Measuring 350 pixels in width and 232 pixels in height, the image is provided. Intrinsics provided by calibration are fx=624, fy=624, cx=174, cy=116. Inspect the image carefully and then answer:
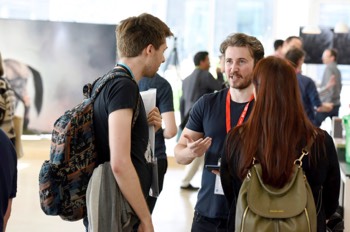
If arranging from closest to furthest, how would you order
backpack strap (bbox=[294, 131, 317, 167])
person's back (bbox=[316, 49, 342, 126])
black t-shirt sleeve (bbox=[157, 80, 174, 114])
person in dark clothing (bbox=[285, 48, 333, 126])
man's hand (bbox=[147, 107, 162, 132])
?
backpack strap (bbox=[294, 131, 317, 167]), man's hand (bbox=[147, 107, 162, 132]), black t-shirt sleeve (bbox=[157, 80, 174, 114]), person in dark clothing (bbox=[285, 48, 333, 126]), person's back (bbox=[316, 49, 342, 126])

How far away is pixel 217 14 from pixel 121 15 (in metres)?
1.74

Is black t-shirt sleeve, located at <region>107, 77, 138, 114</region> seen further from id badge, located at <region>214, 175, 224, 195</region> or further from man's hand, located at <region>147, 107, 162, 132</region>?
id badge, located at <region>214, 175, 224, 195</region>

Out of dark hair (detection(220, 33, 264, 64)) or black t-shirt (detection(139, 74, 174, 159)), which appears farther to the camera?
black t-shirt (detection(139, 74, 174, 159))

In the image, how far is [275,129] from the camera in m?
2.21

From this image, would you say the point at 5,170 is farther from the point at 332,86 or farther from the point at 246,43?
the point at 332,86

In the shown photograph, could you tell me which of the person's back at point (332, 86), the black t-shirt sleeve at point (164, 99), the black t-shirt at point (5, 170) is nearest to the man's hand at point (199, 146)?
the black t-shirt at point (5, 170)

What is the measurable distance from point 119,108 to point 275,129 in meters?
0.56

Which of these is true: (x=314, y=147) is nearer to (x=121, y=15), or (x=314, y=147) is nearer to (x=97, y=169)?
(x=97, y=169)

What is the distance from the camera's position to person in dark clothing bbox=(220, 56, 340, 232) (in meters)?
2.21

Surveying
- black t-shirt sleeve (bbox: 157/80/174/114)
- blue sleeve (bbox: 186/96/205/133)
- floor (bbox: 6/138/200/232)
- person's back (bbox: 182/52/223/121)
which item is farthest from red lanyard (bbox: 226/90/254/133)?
person's back (bbox: 182/52/223/121)

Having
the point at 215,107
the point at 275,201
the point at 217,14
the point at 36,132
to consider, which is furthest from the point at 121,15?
the point at 275,201

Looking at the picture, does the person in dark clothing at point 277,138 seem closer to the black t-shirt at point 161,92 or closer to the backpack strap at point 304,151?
the backpack strap at point 304,151

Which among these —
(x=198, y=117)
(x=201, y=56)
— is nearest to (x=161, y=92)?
(x=198, y=117)

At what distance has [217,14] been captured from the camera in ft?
37.0
